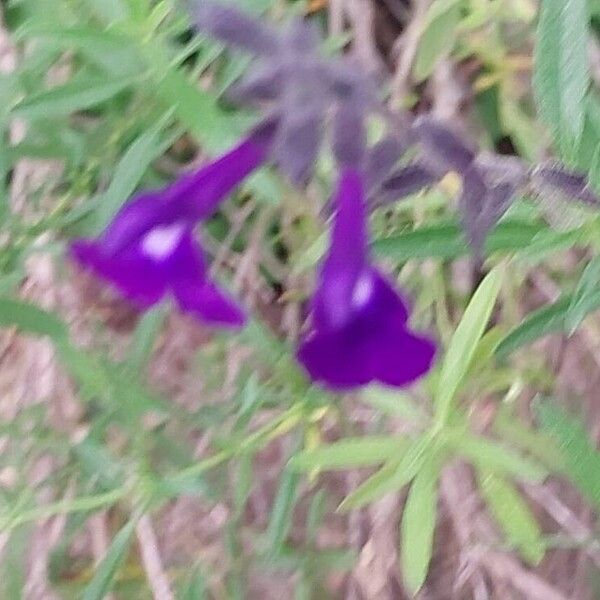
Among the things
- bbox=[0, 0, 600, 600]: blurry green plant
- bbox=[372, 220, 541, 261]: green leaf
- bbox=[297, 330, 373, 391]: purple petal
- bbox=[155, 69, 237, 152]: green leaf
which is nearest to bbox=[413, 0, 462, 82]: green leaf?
bbox=[0, 0, 600, 600]: blurry green plant

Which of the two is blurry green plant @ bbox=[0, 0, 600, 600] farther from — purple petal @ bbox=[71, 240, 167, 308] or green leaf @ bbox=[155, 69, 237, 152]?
purple petal @ bbox=[71, 240, 167, 308]

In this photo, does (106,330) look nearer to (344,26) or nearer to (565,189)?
(344,26)

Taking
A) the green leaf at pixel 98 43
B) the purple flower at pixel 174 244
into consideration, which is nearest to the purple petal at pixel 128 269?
the purple flower at pixel 174 244

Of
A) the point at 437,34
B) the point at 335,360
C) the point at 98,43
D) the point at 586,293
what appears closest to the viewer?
the point at 335,360

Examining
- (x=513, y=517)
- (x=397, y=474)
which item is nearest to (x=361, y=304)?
(x=397, y=474)

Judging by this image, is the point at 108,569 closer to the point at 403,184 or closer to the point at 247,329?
the point at 247,329

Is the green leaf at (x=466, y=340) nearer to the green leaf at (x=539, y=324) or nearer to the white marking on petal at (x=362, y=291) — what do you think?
the green leaf at (x=539, y=324)

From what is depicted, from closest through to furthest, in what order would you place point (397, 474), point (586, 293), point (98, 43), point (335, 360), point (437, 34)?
point (335, 360), point (586, 293), point (397, 474), point (98, 43), point (437, 34)
